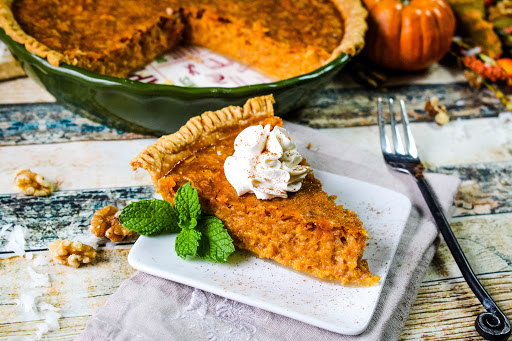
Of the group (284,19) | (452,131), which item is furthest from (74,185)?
(452,131)

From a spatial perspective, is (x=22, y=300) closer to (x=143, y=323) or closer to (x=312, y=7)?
(x=143, y=323)

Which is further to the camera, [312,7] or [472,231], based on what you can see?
[312,7]

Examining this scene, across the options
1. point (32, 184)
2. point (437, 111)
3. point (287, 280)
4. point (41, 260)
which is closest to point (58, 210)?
point (32, 184)

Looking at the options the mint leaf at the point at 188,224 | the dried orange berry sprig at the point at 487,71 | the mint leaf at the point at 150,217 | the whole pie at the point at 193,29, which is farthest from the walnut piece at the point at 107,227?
the dried orange berry sprig at the point at 487,71

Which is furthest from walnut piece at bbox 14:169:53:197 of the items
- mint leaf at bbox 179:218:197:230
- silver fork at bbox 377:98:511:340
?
silver fork at bbox 377:98:511:340

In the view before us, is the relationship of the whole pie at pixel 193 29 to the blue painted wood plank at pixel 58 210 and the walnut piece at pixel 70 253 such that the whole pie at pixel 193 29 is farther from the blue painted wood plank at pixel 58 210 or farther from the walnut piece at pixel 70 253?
the walnut piece at pixel 70 253

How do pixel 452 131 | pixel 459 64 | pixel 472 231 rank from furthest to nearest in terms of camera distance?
1. pixel 459 64
2. pixel 452 131
3. pixel 472 231

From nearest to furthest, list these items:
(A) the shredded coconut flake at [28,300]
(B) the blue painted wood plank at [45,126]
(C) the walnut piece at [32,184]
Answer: (A) the shredded coconut flake at [28,300]
(C) the walnut piece at [32,184]
(B) the blue painted wood plank at [45,126]

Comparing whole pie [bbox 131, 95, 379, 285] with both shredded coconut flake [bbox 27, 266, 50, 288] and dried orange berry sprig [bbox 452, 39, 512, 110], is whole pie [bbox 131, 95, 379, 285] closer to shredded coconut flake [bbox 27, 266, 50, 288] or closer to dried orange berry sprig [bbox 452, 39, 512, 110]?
shredded coconut flake [bbox 27, 266, 50, 288]
